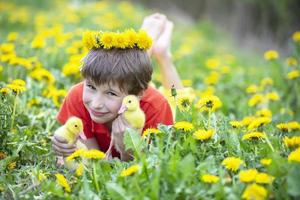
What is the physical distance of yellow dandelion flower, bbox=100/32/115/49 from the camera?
2.82 m

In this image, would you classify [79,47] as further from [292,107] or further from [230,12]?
[230,12]

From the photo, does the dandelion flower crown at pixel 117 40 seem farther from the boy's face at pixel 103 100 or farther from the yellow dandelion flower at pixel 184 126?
the yellow dandelion flower at pixel 184 126

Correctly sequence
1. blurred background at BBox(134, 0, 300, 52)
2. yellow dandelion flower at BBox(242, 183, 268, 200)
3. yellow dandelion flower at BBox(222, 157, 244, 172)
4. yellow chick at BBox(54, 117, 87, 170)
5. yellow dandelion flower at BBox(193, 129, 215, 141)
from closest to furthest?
yellow dandelion flower at BBox(242, 183, 268, 200) → yellow dandelion flower at BBox(222, 157, 244, 172) → yellow dandelion flower at BBox(193, 129, 215, 141) → yellow chick at BBox(54, 117, 87, 170) → blurred background at BBox(134, 0, 300, 52)

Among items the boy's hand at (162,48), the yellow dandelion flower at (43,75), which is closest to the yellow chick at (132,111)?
the yellow dandelion flower at (43,75)

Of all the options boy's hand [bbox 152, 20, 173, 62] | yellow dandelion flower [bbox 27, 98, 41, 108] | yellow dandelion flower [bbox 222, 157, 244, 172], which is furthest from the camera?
boy's hand [bbox 152, 20, 173, 62]

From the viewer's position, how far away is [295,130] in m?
2.82

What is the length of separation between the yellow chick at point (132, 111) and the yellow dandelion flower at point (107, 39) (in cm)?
33

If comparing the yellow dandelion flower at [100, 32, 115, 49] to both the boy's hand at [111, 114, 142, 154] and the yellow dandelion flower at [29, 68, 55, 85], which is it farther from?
the yellow dandelion flower at [29, 68, 55, 85]

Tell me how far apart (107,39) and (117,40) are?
0.17ft

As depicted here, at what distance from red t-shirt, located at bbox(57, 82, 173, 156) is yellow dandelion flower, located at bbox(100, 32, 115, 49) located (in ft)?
1.39

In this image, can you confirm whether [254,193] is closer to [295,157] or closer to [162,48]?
[295,157]

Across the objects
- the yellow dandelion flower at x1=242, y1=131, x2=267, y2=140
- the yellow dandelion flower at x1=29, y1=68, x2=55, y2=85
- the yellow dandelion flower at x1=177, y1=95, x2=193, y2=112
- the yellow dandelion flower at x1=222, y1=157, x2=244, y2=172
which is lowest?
the yellow dandelion flower at x1=222, y1=157, x2=244, y2=172

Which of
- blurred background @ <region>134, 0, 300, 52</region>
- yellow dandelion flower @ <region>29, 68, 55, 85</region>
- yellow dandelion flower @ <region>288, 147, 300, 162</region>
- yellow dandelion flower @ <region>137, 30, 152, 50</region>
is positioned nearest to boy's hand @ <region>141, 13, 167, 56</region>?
yellow dandelion flower @ <region>29, 68, 55, 85</region>

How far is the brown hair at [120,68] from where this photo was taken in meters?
2.78
